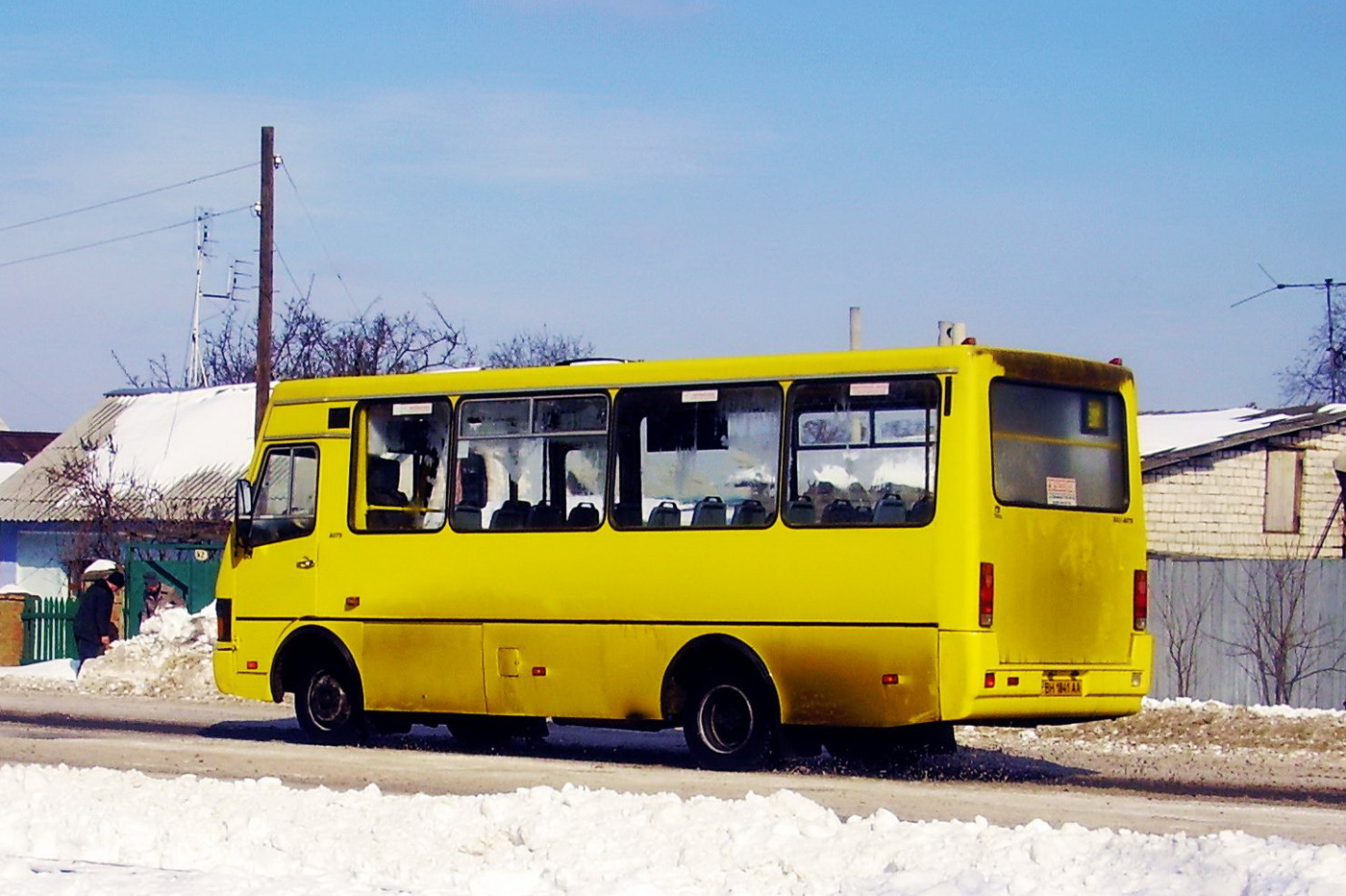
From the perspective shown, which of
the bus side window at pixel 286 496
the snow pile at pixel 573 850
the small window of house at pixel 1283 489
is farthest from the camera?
the small window of house at pixel 1283 489

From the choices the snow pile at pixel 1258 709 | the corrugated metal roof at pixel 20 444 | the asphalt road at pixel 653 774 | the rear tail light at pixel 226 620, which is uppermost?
the corrugated metal roof at pixel 20 444

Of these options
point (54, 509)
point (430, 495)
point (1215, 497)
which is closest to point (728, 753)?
point (430, 495)

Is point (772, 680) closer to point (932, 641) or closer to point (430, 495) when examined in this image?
point (932, 641)

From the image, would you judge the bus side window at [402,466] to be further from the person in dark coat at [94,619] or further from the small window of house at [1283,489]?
the small window of house at [1283,489]

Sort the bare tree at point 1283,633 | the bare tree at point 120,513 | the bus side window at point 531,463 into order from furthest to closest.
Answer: the bare tree at point 120,513
the bare tree at point 1283,633
the bus side window at point 531,463

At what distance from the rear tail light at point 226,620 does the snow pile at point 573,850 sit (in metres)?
6.13

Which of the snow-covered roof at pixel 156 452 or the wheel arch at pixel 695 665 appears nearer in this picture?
the wheel arch at pixel 695 665

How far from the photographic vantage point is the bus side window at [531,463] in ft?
50.3

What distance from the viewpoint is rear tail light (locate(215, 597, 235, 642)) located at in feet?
57.3

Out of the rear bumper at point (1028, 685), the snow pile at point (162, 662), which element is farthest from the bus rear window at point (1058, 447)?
the snow pile at point (162, 662)

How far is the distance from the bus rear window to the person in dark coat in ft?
53.3

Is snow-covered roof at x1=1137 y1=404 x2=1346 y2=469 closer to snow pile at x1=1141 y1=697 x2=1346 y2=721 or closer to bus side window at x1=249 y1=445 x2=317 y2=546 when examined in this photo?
snow pile at x1=1141 y1=697 x2=1346 y2=721

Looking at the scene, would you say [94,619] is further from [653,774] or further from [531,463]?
[653,774]

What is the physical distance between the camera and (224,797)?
11156 mm
